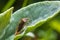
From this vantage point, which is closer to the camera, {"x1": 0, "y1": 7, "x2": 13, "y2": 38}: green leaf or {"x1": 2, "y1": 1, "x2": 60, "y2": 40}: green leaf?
{"x1": 0, "y1": 7, "x2": 13, "y2": 38}: green leaf

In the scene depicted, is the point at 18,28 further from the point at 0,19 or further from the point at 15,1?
the point at 15,1

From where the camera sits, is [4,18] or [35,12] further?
[35,12]

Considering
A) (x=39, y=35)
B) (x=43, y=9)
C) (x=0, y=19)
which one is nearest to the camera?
(x=0, y=19)

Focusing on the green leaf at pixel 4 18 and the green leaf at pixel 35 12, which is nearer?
the green leaf at pixel 4 18

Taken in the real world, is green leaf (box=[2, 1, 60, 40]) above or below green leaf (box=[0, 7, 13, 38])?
above

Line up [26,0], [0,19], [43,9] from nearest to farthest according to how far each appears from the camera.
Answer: [0,19] < [43,9] < [26,0]

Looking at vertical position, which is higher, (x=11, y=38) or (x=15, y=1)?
(x=15, y=1)

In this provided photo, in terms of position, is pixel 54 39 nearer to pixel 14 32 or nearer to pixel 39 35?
pixel 39 35

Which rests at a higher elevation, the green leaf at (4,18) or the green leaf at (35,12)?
the green leaf at (35,12)

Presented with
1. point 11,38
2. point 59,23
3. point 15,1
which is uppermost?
point 15,1

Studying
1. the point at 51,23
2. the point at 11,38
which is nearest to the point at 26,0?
the point at 51,23

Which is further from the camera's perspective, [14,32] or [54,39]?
[54,39]
